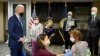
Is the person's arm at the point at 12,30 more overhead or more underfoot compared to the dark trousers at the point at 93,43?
more overhead

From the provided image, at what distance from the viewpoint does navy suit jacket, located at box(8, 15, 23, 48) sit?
7773 millimetres

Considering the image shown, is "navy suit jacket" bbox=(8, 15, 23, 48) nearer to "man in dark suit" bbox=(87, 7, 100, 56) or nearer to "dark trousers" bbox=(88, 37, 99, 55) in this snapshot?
"man in dark suit" bbox=(87, 7, 100, 56)

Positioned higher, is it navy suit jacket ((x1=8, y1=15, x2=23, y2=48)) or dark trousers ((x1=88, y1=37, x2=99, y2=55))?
navy suit jacket ((x1=8, y1=15, x2=23, y2=48))

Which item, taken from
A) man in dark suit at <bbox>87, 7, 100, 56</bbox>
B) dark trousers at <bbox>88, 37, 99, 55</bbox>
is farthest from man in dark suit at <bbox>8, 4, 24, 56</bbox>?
dark trousers at <bbox>88, 37, 99, 55</bbox>

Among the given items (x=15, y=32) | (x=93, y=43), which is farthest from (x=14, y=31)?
(x=93, y=43)

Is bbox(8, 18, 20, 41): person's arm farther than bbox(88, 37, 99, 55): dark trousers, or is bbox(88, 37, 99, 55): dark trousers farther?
bbox(88, 37, 99, 55): dark trousers

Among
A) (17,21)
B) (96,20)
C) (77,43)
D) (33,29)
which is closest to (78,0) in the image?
(33,29)

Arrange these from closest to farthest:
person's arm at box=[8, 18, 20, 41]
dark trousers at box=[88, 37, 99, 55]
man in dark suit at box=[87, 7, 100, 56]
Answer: person's arm at box=[8, 18, 20, 41]
man in dark suit at box=[87, 7, 100, 56]
dark trousers at box=[88, 37, 99, 55]

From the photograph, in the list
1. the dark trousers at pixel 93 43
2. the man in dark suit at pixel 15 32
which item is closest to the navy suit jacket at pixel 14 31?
the man in dark suit at pixel 15 32

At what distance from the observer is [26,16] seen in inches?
688

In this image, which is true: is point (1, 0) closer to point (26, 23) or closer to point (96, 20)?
point (26, 23)

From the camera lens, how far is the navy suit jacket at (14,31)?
7.77 m

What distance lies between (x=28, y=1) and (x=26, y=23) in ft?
3.88

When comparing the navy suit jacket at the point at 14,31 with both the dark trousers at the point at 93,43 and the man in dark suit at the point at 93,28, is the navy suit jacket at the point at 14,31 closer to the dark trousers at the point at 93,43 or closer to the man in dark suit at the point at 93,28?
the man in dark suit at the point at 93,28
